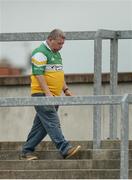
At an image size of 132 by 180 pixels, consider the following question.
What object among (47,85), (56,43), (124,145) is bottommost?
(124,145)

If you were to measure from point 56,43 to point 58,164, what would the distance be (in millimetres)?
1265

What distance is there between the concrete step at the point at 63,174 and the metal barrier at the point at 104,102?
53cm

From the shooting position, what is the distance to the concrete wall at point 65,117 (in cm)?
1248

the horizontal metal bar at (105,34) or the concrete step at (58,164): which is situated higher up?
the horizontal metal bar at (105,34)

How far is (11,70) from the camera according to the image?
35.6m

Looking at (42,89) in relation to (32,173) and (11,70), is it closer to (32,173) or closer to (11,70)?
(32,173)

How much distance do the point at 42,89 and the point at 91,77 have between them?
254cm

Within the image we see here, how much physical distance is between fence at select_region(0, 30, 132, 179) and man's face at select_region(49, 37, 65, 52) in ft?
1.34

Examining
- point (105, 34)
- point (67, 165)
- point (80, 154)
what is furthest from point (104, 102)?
point (105, 34)

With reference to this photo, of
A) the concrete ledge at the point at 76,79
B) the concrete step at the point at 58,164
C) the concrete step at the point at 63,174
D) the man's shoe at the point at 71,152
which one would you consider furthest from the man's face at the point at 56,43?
the concrete ledge at the point at 76,79

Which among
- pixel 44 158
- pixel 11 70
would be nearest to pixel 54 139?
pixel 44 158

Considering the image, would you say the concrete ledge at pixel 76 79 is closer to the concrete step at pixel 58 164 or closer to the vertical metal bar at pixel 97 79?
the vertical metal bar at pixel 97 79

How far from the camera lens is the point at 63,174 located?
30.6ft

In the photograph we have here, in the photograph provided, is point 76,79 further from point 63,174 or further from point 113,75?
point 63,174
